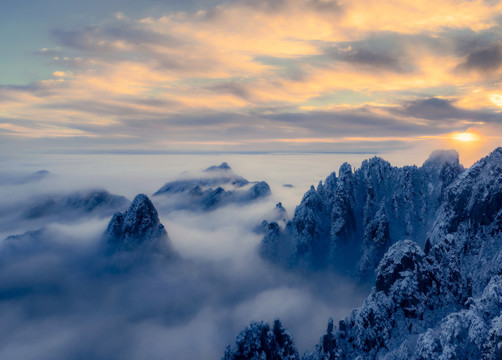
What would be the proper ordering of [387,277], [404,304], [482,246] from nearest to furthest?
[404,304] < [387,277] < [482,246]

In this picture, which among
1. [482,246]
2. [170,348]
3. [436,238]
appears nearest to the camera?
[482,246]

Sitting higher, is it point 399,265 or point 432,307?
point 399,265

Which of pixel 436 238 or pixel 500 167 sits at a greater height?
pixel 500 167

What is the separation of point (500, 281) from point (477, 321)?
18552 millimetres

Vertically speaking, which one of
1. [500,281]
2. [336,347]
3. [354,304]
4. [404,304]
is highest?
[500,281]

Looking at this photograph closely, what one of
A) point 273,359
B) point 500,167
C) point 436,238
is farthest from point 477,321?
point 500,167

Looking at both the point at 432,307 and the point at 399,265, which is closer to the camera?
the point at 432,307

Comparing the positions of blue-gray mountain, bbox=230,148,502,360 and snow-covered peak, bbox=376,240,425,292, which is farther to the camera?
snow-covered peak, bbox=376,240,425,292

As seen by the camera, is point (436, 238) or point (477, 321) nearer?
point (477, 321)

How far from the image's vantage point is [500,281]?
7812 centimetres

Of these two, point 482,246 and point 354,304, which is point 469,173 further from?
point 354,304

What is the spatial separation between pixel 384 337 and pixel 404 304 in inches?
578

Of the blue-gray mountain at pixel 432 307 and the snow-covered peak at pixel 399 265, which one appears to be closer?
the blue-gray mountain at pixel 432 307

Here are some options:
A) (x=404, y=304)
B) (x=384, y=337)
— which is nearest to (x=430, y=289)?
(x=404, y=304)
